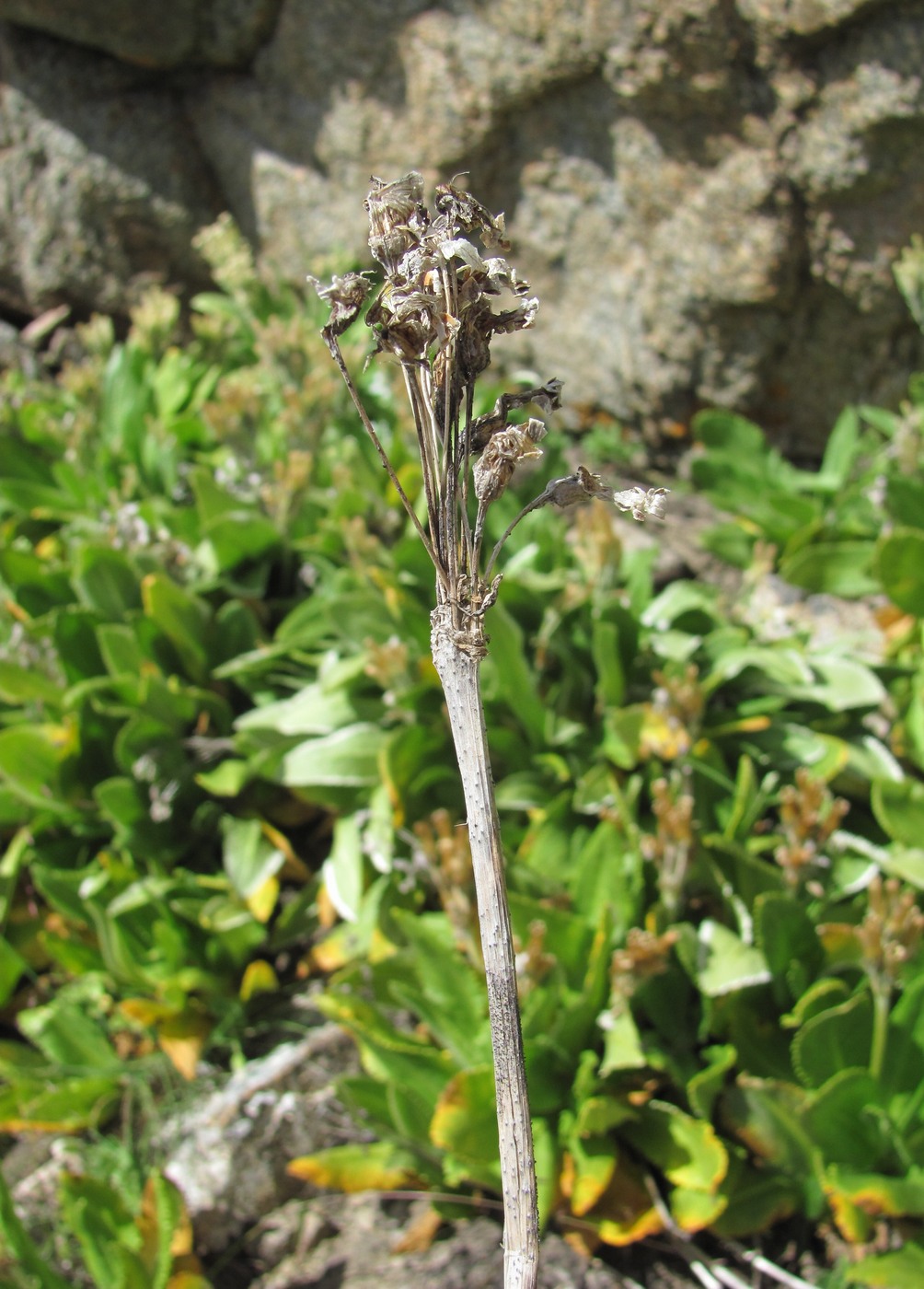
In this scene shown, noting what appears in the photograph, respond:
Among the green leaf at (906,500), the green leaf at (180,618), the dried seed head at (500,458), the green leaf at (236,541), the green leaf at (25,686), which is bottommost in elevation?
the dried seed head at (500,458)

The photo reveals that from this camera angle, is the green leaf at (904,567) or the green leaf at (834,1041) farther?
the green leaf at (904,567)

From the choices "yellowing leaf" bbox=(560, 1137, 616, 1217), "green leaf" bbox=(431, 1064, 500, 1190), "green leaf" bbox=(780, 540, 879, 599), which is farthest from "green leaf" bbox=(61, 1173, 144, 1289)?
"green leaf" bbox=(780, 540, 879, 599)

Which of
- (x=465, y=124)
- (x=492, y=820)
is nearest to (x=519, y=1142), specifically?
(x=492, y=820)

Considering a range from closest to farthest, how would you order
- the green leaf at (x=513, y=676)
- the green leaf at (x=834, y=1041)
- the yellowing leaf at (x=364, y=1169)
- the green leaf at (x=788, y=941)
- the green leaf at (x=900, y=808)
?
the green leaf at (x=834, y=1041) < the green leaf at (x=788, y=941) < the yellowing leaf at (x=364, y=1169) < the green leaf at (x=900, y=808) < the green leaf at (x=513, y=676)

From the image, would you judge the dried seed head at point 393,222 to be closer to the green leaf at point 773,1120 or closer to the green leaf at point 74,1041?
the green leaf at point 773,1120

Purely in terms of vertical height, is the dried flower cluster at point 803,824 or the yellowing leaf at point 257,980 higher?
the dried flower cluster at point 803,824

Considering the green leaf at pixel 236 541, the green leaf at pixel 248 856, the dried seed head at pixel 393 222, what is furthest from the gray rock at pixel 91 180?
the dried seed head at pixel 393 222

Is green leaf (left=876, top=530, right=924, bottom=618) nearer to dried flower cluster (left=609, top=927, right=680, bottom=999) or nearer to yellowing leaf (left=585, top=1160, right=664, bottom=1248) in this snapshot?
dried flower cluster (left=609, top=927, right=680, bottom=999)

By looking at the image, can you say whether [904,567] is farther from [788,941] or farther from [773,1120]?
[773,1120]
